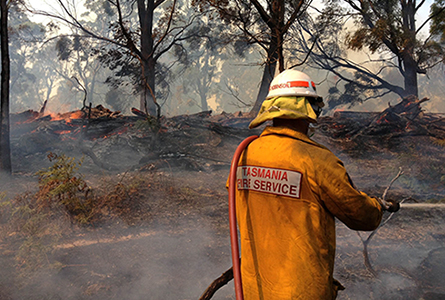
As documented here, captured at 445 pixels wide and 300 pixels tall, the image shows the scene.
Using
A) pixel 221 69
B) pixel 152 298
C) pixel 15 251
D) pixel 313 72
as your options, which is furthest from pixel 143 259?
pixel 313 72

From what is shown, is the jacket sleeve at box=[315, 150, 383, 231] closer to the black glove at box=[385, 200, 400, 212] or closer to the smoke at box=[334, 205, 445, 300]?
the black glove at box=[385, 200, 400, 212]

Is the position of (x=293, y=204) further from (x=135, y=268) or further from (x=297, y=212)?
(x=135, y=268)

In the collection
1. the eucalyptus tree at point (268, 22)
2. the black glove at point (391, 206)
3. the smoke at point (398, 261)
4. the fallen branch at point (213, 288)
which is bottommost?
the smoke at point (398, 261)

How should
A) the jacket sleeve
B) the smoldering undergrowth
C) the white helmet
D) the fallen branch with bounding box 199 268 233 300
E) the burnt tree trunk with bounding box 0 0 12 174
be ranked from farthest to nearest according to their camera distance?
the burnt tree trunk with bounding box 0 0 12 174
the smoldering undergrowth
the fallen branch with bounding box 199 268 233 300
the white helmet
the jacket sleeve

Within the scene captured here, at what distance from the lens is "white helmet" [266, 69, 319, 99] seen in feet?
6.07

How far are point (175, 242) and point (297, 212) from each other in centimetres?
392

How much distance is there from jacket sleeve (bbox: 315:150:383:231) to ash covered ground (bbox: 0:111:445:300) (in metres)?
1.05

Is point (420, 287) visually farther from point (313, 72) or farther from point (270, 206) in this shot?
point (313, 72)

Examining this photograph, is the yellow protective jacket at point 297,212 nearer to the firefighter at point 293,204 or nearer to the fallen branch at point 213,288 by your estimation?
the firefighter at point 293,204

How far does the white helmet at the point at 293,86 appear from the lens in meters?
1.85

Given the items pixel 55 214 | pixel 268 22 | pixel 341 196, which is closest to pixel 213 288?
pixel 341 196

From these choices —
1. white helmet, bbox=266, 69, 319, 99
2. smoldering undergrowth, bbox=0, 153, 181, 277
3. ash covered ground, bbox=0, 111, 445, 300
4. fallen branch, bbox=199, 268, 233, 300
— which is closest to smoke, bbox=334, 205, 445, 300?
ash covered ground, bbox=0, 111, 445, 300

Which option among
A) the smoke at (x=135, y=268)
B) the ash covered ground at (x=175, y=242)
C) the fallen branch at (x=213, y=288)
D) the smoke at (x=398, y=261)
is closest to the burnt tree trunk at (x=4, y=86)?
the ash covered ground at (x=175, y=242)

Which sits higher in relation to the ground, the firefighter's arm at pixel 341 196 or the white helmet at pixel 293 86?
the white helmet at pixel 293 86
